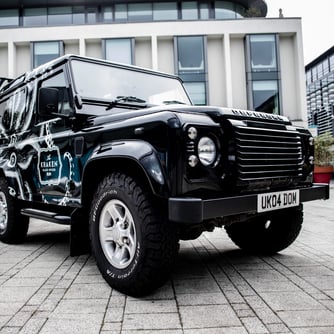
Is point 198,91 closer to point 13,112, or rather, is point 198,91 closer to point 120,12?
point 120,12

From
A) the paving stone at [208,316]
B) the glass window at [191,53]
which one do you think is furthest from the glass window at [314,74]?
the paving stone at [208,316]

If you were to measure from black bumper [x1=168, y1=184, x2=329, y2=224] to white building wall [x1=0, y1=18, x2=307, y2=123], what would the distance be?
70.3 feet

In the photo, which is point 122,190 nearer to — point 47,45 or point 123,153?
point 123,153

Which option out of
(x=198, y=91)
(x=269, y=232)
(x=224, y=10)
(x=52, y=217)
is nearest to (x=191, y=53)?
(x=198, y=91)

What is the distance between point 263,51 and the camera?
78.5ft

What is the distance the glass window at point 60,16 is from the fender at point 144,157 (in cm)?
2675

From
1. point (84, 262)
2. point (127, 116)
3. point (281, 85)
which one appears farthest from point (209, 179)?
point (281, 85)

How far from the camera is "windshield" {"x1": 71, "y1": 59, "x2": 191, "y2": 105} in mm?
3645

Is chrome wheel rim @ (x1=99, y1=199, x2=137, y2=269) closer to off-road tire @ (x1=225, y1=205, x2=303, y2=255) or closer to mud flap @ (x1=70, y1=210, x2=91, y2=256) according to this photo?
mud flap @ (x1=70, y1=210, x2=91, y2=256)

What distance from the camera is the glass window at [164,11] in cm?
2648

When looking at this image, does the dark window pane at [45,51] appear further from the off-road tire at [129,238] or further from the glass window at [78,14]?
the off-road tire at [129,238]

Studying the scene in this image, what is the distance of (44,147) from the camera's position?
3.92 meters

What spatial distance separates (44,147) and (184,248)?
2.05 m

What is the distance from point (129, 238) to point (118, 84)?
177 cm
